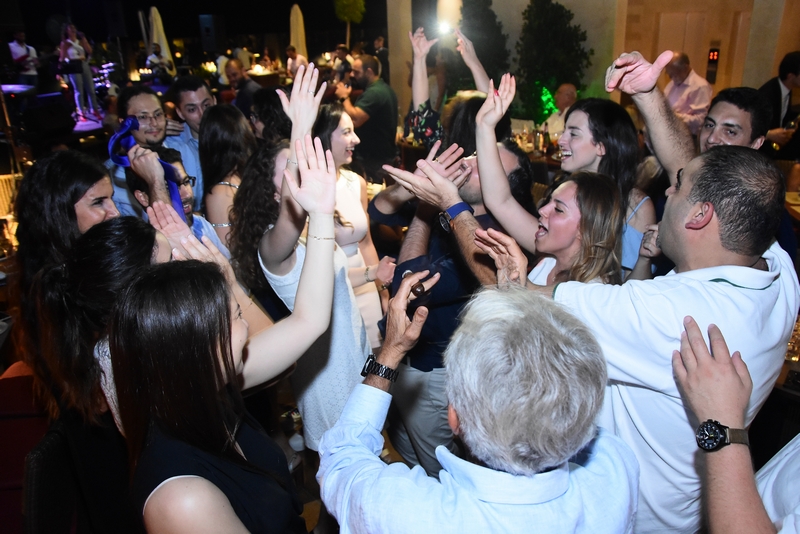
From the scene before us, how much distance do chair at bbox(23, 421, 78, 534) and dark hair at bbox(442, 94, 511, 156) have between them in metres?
1.82

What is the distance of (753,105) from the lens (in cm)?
235

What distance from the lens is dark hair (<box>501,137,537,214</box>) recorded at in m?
2.14

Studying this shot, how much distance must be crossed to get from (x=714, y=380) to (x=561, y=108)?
5365 mm

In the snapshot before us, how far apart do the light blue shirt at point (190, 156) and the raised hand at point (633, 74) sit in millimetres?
2668

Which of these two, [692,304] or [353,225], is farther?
[353,225]

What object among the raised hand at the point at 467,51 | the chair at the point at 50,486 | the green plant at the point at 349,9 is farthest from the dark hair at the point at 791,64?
the green plant at the point at 349,9

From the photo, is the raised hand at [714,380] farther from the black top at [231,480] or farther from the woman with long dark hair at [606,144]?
the woman with long dark hair at [606,144]

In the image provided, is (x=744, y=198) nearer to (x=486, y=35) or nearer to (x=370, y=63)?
(x=370, y=63)

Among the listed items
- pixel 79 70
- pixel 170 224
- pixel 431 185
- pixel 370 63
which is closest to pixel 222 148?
pixel 170 224

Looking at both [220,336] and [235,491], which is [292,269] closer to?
[220,336]

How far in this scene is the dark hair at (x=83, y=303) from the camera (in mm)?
1379

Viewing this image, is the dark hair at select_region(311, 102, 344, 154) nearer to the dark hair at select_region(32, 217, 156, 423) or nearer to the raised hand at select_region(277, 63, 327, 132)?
the raised hand at select_region(277, 63, 327, 132)

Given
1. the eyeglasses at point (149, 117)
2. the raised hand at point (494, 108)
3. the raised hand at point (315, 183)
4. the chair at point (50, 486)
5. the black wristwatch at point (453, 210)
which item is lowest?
the chair at point (50, 486)

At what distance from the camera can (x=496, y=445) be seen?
0.84m
